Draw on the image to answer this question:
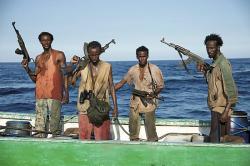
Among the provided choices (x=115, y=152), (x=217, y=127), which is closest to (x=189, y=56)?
(x=217, y=127)

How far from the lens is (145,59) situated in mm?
6473

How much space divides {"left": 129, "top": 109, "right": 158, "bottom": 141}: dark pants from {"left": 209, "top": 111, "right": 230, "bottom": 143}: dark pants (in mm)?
1025

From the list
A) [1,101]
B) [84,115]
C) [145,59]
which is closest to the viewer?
[84,115]

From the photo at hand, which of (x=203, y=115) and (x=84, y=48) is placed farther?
(x=203, y=115)

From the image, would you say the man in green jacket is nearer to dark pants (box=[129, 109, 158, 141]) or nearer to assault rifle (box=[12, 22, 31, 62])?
dark pants (box=[129, 109, 158, 141])

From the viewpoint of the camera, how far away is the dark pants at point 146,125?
6621 mm

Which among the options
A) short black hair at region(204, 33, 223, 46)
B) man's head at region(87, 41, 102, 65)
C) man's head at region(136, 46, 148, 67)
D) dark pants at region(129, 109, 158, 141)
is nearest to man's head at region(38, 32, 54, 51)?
man's head at region(87, 41, 102, 65)

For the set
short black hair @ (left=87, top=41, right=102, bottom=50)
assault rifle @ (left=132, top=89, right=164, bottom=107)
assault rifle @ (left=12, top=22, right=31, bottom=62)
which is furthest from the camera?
assault rifle @ (left=132, top=89, right=164, bottom=107)

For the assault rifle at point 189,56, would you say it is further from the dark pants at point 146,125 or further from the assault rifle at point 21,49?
the assault rifle at point 21,49

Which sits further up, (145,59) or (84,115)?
(145,59)

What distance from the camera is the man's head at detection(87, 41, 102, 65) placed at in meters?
5.85

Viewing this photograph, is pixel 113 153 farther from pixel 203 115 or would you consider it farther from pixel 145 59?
pixel 203 115

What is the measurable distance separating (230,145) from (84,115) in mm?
2102

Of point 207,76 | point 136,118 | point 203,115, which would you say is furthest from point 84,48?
point 203,115
